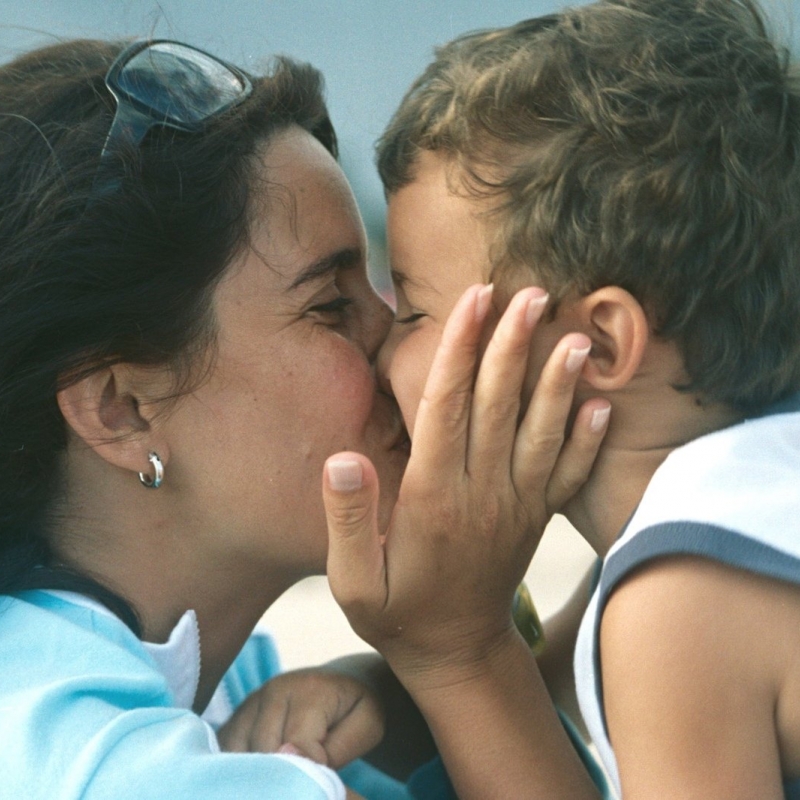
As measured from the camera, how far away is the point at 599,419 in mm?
1868

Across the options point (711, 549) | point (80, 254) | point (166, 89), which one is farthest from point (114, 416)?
point (711, 549)

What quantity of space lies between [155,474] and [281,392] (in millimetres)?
272

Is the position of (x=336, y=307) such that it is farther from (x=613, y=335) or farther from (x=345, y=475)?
(x=613, y=335)

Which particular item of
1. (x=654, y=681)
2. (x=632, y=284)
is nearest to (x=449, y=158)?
(x=632, y=284)

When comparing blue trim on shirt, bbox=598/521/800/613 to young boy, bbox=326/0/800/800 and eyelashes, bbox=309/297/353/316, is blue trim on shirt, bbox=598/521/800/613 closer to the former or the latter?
young boy, bbox=326/0/800/800

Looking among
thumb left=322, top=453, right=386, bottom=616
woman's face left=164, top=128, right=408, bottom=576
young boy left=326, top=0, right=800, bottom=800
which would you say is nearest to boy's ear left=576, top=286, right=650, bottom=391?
young boy left=326, top=0, right=800, bottom=800

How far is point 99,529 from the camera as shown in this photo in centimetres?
205

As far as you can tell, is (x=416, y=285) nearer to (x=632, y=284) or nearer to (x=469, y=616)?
(x=632, y=284)

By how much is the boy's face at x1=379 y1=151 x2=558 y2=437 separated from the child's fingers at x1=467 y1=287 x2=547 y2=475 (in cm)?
8

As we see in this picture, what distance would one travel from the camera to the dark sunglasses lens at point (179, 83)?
2.02 m

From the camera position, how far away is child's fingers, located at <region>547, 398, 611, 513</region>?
187cm

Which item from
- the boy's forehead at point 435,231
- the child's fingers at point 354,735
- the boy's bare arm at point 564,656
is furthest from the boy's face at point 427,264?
the boy's bare arm at point 564,656

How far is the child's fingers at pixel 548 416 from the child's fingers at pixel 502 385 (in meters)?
0.03

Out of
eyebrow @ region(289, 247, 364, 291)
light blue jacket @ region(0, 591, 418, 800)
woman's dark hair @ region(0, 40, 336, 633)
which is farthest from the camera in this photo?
eyebrow @ region(289, 247, 364, 291)
